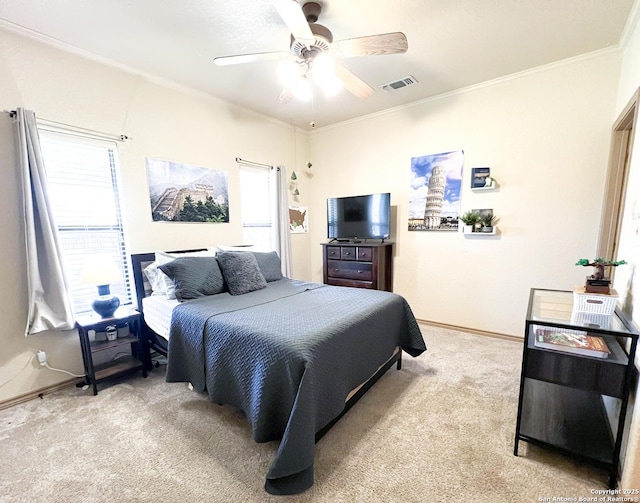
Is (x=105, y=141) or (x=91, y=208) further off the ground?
(x=105, y=141)

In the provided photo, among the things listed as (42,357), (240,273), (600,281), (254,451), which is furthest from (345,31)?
(42,357)

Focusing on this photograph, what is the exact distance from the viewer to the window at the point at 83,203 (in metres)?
2.29

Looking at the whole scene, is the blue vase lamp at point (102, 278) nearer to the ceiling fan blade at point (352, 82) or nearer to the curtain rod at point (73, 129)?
the curtain rod at point (73, 129)

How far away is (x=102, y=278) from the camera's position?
220 cm

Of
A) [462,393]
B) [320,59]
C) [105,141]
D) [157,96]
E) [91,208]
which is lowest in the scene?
[462,393]

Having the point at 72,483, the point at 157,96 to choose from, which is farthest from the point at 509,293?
the point at 157,96

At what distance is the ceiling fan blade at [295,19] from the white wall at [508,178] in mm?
2221

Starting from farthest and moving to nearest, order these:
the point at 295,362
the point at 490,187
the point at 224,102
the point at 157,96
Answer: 1. the point at 224,102
2. the point at 490,187
3. the point at 157,96
4. the point at 295,362

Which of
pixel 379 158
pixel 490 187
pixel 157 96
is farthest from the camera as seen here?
pixel 379 158

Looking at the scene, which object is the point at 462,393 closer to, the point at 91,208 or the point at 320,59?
the point at 320,59

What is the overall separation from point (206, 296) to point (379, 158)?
2.86 m

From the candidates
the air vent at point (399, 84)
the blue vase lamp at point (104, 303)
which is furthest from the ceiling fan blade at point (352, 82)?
the blue vase lamp at point (104, 303)

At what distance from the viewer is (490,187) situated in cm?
303

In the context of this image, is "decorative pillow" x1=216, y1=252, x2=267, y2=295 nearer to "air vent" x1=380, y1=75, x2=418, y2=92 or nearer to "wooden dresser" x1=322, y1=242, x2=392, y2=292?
"wooden dresser" x1=322, y1=242, x2=392, y2=292
